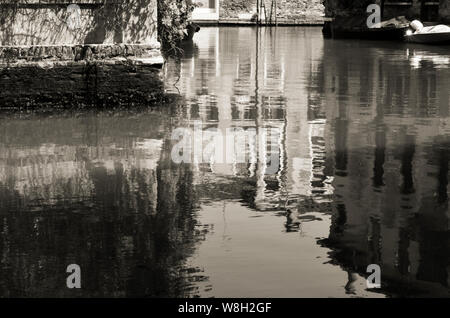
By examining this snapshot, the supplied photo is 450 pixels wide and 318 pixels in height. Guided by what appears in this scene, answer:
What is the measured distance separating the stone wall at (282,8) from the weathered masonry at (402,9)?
40.8 feet

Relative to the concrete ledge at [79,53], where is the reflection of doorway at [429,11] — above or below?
above

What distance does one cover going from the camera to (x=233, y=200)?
303 inches

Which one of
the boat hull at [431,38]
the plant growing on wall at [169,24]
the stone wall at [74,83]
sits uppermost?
the plant growing on wall at [169,24]

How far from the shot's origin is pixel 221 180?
332 inches

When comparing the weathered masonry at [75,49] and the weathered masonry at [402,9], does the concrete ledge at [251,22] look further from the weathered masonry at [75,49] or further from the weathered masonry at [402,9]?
the weathered masonry at [75,49]

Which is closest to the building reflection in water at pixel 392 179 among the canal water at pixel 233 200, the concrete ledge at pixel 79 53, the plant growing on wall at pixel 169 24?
the canal water at pixel 233 200

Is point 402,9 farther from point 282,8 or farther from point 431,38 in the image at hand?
point 282,8

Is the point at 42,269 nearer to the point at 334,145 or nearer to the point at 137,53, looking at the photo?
the point at 334,145

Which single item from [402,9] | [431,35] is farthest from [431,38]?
[402,9]

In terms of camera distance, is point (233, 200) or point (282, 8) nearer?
point (233, 200)

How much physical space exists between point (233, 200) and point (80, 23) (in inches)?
210

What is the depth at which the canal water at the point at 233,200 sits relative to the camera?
5.66 meters

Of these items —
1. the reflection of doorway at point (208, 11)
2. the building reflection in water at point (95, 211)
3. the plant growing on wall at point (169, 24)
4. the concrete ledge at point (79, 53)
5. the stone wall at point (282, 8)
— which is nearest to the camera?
the building reflection in water at point (95, 211)

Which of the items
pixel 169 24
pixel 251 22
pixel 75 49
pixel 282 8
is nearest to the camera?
pixel 75 49
